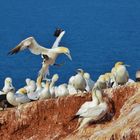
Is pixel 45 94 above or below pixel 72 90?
below

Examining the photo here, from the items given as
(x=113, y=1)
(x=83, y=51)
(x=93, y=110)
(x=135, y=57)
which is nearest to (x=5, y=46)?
(x=83, y=51)

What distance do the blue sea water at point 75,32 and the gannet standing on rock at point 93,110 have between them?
13.0 m

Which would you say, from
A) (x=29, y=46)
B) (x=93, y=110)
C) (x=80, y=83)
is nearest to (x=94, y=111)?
(x=93, y=110)

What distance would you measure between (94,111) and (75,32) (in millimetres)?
25466

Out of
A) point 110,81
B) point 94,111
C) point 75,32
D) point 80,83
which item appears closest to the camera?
point 94,111

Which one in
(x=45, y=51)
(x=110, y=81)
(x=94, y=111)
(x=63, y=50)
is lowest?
(x=94, y=111)

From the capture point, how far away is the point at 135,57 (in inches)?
1394

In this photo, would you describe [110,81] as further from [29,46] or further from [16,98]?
[16,98]

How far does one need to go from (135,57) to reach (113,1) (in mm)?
20283

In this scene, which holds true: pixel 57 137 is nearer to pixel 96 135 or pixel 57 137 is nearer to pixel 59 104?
pixel 59 104

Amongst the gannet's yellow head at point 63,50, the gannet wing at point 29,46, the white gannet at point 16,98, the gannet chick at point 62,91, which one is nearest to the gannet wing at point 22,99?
the white gannet at point 16,98

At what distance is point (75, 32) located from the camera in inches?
1676

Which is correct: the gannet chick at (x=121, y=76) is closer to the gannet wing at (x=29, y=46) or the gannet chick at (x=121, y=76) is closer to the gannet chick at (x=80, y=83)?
the gannet chick at (x=80, y=83)

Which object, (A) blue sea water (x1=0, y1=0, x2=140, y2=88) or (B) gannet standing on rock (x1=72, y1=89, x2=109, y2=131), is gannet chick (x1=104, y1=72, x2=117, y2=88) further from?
(A) blue sea water (x1=0, y1=0, x2=140, y2=88)
